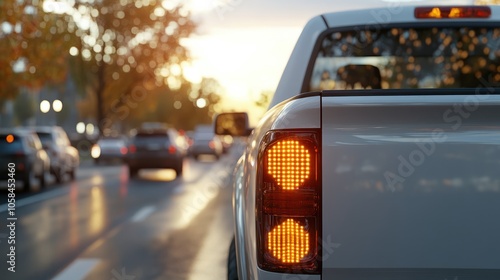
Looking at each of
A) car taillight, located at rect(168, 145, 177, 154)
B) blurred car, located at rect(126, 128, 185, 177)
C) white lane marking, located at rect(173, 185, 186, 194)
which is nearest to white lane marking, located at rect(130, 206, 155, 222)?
white lane marking, located at rect(173, 185, 186, 194)

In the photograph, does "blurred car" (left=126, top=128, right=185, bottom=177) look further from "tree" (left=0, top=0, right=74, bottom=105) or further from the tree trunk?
the tree trunk

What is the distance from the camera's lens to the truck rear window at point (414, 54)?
528 cm

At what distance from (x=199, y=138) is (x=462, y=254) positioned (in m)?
49.0

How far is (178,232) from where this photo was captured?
11.1 meters

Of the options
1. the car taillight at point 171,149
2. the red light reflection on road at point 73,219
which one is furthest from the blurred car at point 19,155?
the car taillight at point 171,149

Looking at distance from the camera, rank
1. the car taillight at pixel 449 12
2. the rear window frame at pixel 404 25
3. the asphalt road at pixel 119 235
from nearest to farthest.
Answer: the car taillight at pixel 449 12 → the rear window frame at pixel 404 25 → the asphalt road at pixel 119 235

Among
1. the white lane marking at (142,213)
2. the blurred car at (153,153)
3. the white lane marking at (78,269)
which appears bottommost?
the blurred car at (153,153)

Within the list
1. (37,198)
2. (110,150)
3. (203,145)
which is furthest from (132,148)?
(203,145)

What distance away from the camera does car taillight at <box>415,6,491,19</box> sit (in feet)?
13.9

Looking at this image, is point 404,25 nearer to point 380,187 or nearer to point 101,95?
point 380,187

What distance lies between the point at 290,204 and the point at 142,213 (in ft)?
36.0

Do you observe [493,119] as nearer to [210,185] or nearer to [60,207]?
[60,207]

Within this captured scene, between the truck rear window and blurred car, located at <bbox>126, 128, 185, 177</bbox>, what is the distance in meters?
21.9

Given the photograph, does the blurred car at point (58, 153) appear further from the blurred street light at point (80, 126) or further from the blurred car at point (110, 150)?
the blurred street light at point (80, 126)
